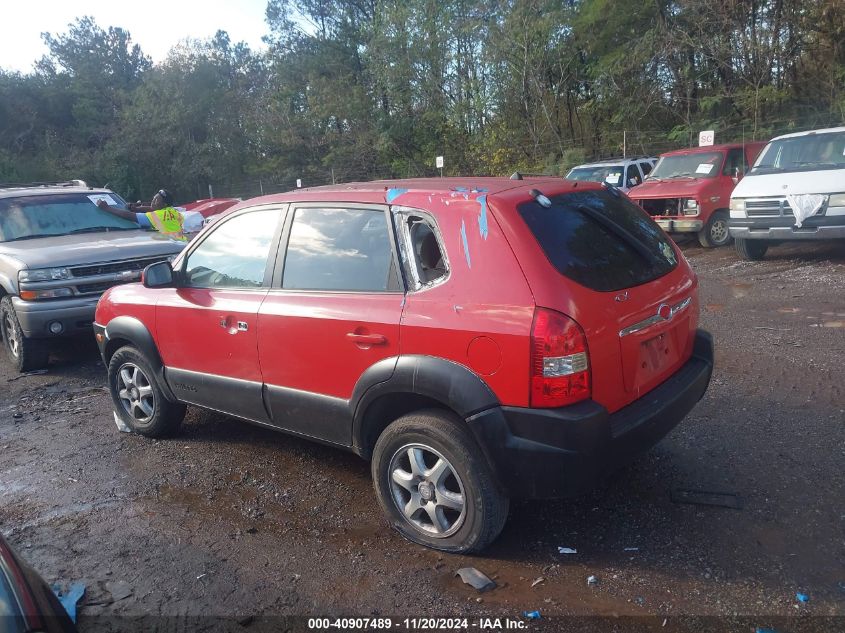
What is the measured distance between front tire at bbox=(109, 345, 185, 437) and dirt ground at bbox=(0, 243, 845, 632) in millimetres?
153

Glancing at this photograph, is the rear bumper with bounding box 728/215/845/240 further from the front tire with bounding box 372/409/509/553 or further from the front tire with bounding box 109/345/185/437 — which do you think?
the front tire with bounding box 109/345/185/437

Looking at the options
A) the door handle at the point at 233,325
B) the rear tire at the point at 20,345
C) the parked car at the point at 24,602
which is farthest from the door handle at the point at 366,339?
the rear tire at the point at 20,345

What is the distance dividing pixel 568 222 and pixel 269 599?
2267 millimetres

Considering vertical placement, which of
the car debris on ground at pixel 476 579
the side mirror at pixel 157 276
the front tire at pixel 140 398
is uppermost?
the side mirror at pixel 157 276

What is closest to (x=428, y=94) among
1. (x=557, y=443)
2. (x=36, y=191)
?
(x=36, y=191)

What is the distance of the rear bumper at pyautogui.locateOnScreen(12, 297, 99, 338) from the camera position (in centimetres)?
664

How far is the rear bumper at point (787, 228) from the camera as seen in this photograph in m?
9.29

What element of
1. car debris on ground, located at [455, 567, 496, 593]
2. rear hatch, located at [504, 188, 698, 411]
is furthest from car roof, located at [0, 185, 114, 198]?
car debris on ground, located at [455, 567, 496, 593]

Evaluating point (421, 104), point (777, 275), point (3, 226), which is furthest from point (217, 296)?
point (421, 104)

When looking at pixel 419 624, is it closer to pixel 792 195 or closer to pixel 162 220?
pixel 162 220

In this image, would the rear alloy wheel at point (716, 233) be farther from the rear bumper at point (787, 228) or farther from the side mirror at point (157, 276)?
the side mirror at point (157, 276)

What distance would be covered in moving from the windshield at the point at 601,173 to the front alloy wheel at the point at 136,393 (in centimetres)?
1170

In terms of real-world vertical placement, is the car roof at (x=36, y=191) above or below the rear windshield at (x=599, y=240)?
above

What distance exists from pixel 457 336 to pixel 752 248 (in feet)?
30.9
